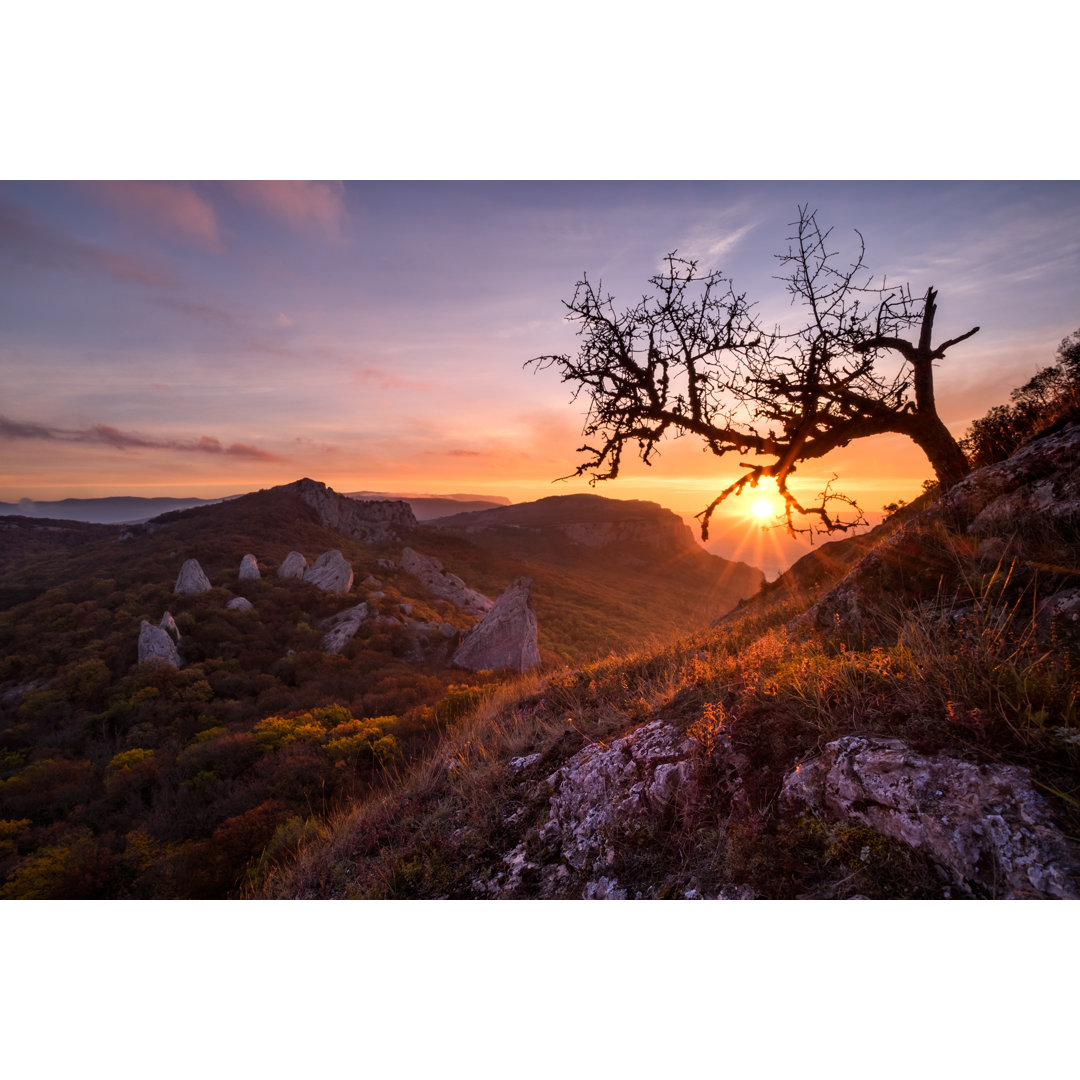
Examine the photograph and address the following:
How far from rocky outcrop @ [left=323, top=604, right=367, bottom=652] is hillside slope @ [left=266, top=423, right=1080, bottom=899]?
1677 cm

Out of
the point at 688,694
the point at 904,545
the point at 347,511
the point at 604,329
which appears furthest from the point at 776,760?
the point at 347,511

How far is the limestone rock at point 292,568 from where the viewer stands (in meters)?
28.1

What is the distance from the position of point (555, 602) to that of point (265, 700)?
101 feet

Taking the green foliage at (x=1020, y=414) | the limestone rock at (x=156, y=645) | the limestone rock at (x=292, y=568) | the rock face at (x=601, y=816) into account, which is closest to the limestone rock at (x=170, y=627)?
the limestone rock at (x=156, y=645)

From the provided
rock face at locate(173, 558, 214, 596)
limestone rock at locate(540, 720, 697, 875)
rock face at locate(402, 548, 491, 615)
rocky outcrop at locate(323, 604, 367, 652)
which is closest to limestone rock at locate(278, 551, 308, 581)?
rock face at locate(173, 558, 214, 596)

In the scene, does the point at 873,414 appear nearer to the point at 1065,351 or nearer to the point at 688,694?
the point at 1065,351

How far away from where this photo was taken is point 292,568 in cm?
2867

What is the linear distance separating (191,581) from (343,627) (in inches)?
386

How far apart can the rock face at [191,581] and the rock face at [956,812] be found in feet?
92.1

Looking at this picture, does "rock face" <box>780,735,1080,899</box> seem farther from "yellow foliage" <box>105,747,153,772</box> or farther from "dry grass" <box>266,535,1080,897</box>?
"yellow foliage" <box>105,747,153,772</box>

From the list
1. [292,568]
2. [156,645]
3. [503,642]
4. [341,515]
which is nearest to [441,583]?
[292,568]

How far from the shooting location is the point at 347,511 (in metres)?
50.7

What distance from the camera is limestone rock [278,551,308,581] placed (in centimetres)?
2809

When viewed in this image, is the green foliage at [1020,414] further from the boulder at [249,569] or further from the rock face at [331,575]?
the boulder at [249,569]
